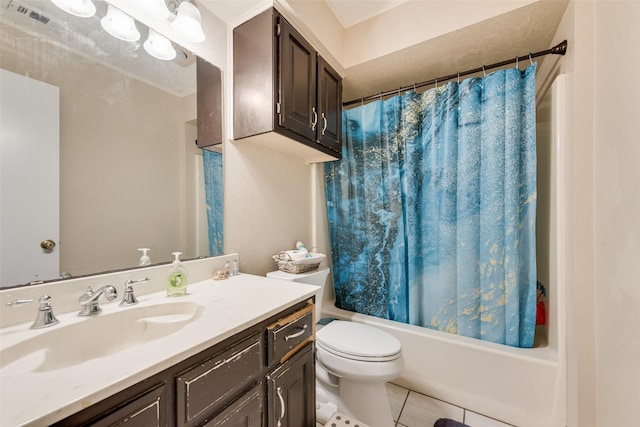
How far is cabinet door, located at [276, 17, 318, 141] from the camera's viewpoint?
120 cm

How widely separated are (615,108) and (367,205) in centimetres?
127

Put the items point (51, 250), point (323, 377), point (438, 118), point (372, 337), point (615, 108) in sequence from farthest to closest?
point (438, 118) < point (323, 377) < point (372, 337) < point (615, 108) < point (51, 250)

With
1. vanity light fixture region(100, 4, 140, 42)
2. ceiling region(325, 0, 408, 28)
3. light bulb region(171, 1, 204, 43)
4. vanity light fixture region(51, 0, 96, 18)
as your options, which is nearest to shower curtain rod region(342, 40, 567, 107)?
ceiling region(325, 0, 408, 28)

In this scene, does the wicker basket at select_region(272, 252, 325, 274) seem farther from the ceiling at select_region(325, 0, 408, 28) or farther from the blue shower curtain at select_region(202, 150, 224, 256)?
the ceiling at select_region(325, 0, 408, 28)

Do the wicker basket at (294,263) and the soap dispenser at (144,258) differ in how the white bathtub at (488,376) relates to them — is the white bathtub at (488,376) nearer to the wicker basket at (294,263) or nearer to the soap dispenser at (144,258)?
the wicker basket at (294,263)

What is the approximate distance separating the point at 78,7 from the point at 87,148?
49cm

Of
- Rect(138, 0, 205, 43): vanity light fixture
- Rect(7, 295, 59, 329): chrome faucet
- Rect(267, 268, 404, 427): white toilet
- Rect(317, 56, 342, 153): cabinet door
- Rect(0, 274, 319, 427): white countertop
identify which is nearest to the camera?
Rect(0, 274, 319, 427): white countertop

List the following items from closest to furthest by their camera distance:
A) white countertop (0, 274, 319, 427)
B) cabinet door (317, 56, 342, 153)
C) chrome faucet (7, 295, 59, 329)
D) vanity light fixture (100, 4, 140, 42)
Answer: white countertop (0, 274, 319, 427) → chrome faucet (7, 295, 59, 329) → vanity light fixture (100, 4, 140, 42) → cabinet door (317, 56, 342, 153)

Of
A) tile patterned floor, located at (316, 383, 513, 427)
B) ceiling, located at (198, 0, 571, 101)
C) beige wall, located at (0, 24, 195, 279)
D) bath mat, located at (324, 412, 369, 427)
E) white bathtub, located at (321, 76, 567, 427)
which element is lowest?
tile patterned floor, located at (316, 383, 513, 427)

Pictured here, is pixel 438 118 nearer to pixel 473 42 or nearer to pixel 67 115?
pixel 473 42

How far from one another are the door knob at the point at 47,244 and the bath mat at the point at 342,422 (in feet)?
4.37

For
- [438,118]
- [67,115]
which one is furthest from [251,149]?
[438,118]

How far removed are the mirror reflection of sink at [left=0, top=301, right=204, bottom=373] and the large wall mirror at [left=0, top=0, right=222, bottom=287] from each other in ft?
0.72

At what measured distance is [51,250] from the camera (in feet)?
2.48
